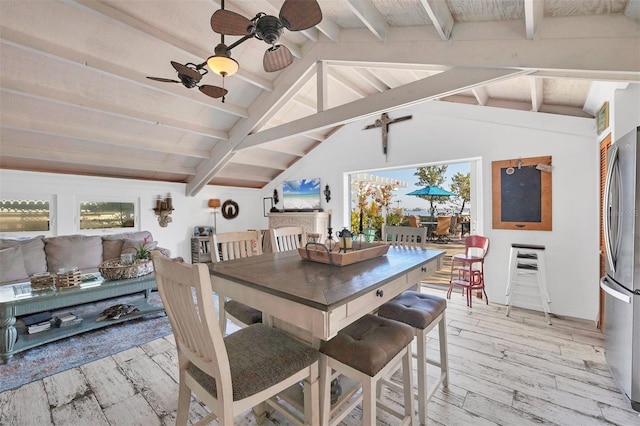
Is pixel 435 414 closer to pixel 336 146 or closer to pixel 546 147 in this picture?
pixel 546 147

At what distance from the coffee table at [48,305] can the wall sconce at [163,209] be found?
2.46 metres

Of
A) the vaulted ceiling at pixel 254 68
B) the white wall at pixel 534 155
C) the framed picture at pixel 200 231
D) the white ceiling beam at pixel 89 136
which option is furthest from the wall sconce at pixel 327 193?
the framed picture at pixel 200 231

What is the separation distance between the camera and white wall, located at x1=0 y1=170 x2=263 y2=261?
4.07m

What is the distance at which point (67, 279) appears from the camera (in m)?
2.63

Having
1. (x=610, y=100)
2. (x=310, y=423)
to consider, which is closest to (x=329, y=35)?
(x=610, y=100)

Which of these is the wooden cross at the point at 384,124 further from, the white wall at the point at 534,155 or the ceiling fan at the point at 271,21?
the ceiling fan at the point at 271,21

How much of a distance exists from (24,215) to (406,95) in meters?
5.55

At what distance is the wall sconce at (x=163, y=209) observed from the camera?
5.33 metres

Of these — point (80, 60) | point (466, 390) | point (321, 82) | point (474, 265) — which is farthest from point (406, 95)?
point (80, 60)

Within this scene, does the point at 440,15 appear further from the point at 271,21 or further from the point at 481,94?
the point at 481,94

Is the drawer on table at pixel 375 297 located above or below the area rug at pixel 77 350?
above

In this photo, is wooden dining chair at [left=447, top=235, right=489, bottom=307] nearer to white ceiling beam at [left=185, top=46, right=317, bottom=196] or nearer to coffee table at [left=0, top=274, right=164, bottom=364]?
white ceiling beam at [left=185, top=46, right=317, bottom=196]

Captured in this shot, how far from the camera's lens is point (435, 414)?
5.51 feet

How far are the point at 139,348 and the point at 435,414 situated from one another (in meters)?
2.51
